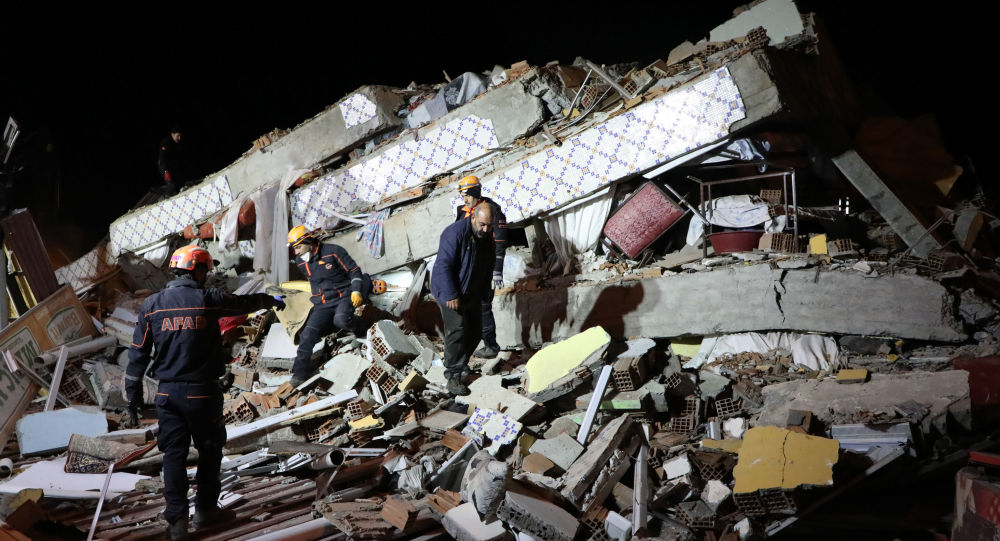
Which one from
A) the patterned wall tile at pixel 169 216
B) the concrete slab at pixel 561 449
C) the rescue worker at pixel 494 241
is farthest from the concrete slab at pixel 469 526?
the patterned wall tile at pixel 169 216

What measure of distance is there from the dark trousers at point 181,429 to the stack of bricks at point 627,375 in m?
3.65

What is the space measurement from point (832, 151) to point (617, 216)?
2835 mm

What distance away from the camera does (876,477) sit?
4.75 meters

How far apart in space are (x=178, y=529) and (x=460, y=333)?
322 cm

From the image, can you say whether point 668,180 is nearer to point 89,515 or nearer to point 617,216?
point 617,216

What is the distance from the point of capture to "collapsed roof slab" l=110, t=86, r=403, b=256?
11867mm

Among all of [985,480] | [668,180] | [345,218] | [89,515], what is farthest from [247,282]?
[985,480]

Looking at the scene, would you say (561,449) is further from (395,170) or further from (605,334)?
(395,170)

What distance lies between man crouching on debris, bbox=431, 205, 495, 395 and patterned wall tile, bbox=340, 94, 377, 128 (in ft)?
18.5

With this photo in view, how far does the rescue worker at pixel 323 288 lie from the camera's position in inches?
311

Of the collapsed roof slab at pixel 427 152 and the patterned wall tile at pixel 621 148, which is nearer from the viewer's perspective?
the patterned wall tile at pixel 621 148

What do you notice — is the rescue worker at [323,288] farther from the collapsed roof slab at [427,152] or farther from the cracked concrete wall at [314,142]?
the cracked concrete wall at [314,142]

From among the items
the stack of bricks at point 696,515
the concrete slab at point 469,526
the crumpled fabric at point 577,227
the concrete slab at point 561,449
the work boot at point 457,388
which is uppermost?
the crumpled fabric at point 577,227

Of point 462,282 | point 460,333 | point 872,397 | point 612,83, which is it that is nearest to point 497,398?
point 460,333
